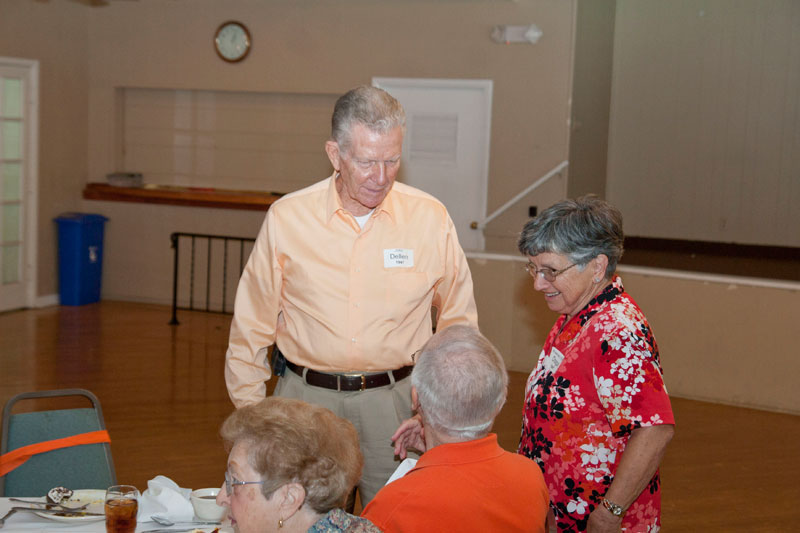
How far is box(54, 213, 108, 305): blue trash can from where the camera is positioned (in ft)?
30.5

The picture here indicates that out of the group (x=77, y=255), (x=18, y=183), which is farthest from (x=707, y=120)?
(x=18, y=183)

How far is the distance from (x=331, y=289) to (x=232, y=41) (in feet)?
23.5

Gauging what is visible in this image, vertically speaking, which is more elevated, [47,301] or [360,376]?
[360,376]

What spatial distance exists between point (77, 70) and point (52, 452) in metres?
7.68

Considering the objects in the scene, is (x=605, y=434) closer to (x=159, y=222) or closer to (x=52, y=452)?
(x=52, y=452)

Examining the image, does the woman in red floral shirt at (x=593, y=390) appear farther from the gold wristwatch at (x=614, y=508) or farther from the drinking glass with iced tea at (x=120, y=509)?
the drinking glass with iced tea at (x=120, y=509)

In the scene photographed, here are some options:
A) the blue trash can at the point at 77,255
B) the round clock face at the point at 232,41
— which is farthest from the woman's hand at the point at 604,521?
the blue trash can at the point at 77,255

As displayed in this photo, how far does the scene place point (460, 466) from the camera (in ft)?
6.31

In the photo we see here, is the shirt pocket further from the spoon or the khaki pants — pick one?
the spoon

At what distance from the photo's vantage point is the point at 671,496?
4742 mm

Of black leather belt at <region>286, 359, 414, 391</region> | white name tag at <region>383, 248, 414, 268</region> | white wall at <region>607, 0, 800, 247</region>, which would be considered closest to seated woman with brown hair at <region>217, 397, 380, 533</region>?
black leather belt at <region>286, 359, 414, 391</region>

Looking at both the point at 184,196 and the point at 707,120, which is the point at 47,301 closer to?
the point at 184,196

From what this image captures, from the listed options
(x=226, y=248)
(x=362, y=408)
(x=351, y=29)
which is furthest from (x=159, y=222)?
(x=362, y=408)

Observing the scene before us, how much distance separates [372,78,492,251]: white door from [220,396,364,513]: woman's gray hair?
679 centimetres
